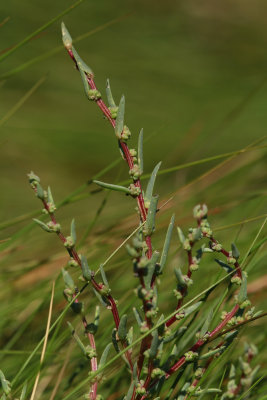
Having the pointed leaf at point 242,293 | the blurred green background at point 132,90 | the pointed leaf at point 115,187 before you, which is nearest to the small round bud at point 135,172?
the pointed leaf at point 115,187

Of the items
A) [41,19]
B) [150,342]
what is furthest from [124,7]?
[150,342]

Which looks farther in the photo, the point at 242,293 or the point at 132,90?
the point at 132,90

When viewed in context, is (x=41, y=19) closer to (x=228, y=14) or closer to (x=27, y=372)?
(x=228, y=14)

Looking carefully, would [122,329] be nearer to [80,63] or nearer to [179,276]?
[179,276]

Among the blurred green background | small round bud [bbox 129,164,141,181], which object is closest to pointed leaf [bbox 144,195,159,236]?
small round bud [bbox 129,164,141,181]

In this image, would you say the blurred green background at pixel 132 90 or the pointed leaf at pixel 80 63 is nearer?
the pointed leaf at pixel 80 63

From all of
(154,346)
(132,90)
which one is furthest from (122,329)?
(132,90)

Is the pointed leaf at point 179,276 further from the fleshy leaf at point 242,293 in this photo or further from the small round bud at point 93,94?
the small round bud at point 93,94

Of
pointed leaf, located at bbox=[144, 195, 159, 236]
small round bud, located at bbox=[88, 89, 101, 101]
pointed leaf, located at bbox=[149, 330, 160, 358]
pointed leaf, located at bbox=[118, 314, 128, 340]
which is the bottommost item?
pointed leaf, located at bbox=[149, 330, 160, 358]

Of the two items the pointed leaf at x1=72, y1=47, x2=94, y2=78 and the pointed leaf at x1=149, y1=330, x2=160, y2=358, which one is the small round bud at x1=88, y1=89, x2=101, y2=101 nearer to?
the pointed leaf at x1=72, y1=47, x2=94, y2=78
